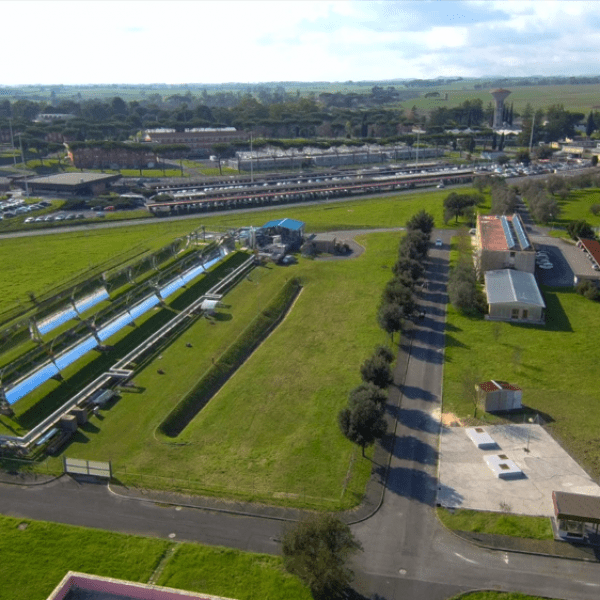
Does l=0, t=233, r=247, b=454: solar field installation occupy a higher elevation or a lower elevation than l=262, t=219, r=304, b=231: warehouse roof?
lower

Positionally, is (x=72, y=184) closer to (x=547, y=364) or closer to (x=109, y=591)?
(x=547, y=364)

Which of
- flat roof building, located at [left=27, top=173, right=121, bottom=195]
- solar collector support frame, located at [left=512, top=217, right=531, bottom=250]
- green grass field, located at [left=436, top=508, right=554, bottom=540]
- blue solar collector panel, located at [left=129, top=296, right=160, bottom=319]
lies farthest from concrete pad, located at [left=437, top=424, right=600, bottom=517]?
flat roof building, located at [left=27, top=173, right=121, bottom=195]

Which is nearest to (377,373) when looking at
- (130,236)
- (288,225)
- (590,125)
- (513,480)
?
(513,480)

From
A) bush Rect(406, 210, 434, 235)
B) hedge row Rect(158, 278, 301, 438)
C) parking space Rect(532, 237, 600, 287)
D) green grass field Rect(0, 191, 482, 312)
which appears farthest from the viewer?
bush Rect(406, 210, 434, 235)

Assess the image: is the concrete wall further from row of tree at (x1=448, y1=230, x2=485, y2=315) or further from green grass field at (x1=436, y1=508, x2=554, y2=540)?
green grass field at (x1=436, y1=508, x2=554, y2=540)

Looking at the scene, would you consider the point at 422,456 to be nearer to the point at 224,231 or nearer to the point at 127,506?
the point at 127,506

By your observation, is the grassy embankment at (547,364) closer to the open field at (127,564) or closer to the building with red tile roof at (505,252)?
the building with red tile roof at (505,252)

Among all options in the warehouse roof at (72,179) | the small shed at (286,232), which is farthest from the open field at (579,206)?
the warehouse roof at (72,179)
